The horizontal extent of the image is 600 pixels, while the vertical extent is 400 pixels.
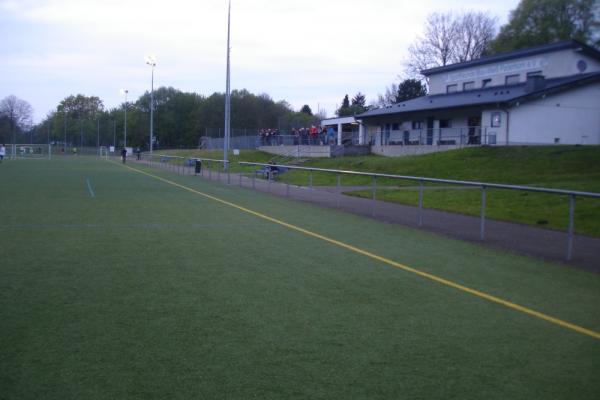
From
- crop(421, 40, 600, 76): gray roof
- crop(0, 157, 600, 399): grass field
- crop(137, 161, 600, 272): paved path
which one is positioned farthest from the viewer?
crop(421, 40, 600, 76): gray roof

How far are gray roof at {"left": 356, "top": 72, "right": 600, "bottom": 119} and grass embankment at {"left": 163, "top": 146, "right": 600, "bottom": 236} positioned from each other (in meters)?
6.07

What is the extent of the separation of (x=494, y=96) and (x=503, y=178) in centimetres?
1483

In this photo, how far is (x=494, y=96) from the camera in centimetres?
3691

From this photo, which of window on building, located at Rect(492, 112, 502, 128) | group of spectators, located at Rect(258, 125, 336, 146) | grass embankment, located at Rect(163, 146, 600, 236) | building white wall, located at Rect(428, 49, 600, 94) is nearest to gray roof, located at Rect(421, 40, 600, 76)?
building white wall, located at Rect(428, 49, 600, 94)

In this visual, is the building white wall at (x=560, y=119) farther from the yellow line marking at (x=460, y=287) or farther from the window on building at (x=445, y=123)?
the yellow line marking at (x=460, y=287)

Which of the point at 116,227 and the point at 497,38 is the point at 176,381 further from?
the point at 497,38

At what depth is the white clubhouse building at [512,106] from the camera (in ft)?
115

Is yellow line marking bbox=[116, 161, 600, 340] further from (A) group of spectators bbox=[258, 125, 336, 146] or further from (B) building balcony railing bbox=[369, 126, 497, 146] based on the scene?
(A) group of spectators bbox=[258, 125, 336, 146]

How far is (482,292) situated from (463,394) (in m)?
3.19

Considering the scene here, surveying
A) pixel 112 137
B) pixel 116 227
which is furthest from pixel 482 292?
A: pixel 112 137

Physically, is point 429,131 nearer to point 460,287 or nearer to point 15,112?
point 460,287

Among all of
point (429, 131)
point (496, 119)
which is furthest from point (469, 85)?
point (496, 119)

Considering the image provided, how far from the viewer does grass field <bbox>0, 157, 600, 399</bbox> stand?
418cm

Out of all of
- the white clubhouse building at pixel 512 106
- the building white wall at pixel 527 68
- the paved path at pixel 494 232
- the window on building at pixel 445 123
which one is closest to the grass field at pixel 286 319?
the paved path at pixel 494 232
